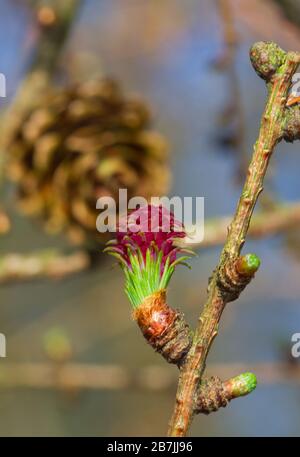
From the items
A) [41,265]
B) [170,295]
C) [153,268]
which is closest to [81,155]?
[41,265]

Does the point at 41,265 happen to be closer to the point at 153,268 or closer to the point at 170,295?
the point at 153,268

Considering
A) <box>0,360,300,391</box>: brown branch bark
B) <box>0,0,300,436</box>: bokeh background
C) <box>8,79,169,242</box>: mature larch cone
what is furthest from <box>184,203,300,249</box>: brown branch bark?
<box>0,0,300,436</box>: bokeh background

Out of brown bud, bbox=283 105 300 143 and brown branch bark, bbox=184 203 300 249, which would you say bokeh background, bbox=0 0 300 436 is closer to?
brown branch bark, bbox=184 203 300 249

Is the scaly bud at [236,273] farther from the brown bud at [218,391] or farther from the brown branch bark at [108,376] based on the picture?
the brown branch bark at [108,376]

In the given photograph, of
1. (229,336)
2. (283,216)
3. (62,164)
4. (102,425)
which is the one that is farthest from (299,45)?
(102,425)

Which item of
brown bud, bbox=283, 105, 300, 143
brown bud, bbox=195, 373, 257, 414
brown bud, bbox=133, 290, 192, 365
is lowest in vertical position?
brown bud, bbox=195, 373, 257, 414

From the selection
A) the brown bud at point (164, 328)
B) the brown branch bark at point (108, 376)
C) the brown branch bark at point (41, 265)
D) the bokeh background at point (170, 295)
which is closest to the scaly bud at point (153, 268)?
the brown bud at point (164, 328)
